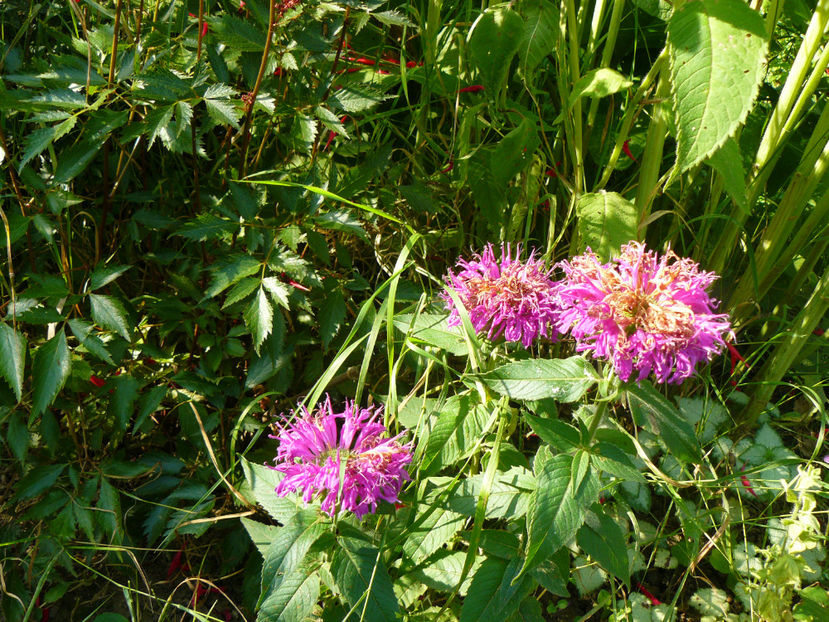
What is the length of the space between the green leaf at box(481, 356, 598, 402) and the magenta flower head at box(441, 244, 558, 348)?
5.0 inches

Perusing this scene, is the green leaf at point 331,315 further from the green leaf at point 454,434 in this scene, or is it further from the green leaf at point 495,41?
the green leaf at point 495,41

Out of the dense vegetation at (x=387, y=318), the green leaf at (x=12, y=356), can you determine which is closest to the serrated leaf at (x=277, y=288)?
the dense vegetation at (x=387, y=318)

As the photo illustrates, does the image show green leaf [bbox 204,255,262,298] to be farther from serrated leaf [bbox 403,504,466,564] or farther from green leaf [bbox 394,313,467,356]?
serrated leaf [bbox 403,504,466,564]

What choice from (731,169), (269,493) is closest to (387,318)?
(269,493)

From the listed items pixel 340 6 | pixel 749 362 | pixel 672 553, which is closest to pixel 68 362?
pixel 340 6

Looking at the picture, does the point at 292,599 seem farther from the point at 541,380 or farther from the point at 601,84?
the point at 601,84

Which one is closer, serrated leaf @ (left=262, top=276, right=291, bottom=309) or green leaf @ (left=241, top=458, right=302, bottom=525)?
green leaf @ (left=241, top=458, right=302, bottom=525)

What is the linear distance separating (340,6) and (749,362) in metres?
1.26

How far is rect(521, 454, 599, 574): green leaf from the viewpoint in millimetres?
928

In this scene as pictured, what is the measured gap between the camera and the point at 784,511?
1619mm

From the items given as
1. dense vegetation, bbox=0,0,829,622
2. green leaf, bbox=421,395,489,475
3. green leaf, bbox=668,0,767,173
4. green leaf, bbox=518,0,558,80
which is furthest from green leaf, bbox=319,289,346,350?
green leaf, bbox=668,0,767,173

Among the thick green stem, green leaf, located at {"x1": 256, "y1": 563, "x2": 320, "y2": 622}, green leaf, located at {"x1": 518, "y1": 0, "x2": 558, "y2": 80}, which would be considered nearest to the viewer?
green leaf, located at {"x1": 256, "y1": 563, "x2": 320, "y2": 622}

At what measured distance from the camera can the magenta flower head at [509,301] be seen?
114 centimetres

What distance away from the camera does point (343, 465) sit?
3.37 feet
